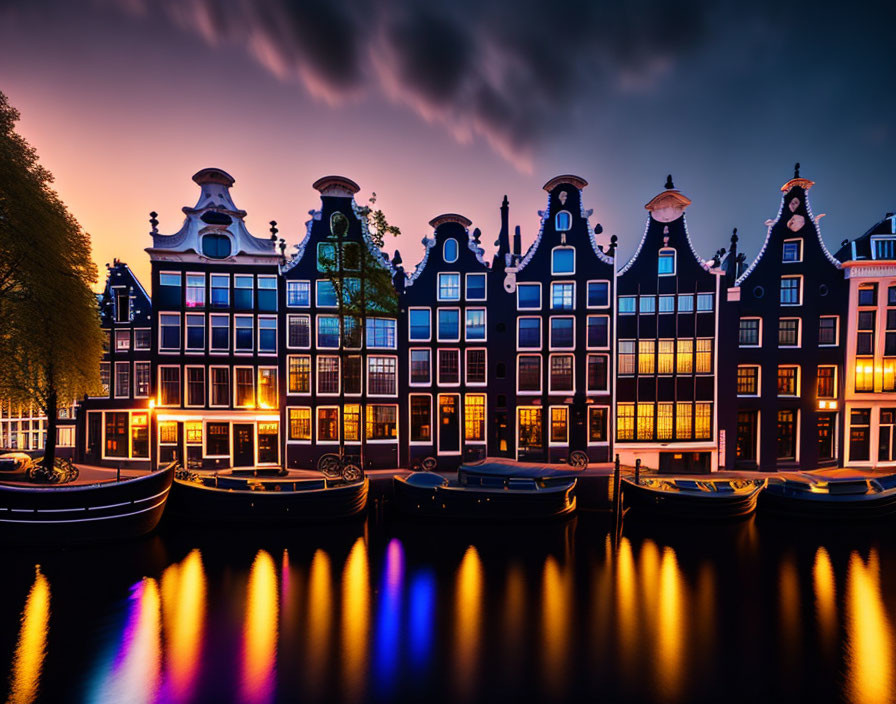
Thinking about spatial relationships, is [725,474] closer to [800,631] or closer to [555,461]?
[555,461]

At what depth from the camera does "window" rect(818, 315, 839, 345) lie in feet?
95.1

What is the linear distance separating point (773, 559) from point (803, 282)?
21956 mm

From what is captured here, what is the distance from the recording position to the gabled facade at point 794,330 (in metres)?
28.7

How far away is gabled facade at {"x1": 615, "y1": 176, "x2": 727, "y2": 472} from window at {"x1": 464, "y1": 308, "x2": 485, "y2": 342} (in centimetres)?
1058

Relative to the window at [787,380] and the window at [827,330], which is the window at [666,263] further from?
the window at [827,330]

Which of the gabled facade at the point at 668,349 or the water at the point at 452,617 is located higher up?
the gabled facade at the point at 668,349

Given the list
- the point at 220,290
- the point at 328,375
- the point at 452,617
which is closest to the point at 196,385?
the point at 220,290

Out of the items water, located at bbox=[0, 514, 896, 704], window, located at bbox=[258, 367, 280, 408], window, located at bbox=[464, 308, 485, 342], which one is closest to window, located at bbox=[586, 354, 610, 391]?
window, located at bbox=[464, 308, 485, 342]

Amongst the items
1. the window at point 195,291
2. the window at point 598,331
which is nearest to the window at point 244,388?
the window at point 195,291

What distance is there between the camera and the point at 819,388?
29.1 metres

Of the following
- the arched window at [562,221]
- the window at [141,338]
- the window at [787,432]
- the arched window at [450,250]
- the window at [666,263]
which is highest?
the arched window at [562,221]

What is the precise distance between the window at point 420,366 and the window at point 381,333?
1900mm

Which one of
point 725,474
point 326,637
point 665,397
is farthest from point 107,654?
point 725,474

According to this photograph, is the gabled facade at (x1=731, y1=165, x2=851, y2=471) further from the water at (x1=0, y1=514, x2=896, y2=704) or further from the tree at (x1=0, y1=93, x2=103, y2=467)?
the tree at (x1=0, y1=93, x2=103, y2=467)
